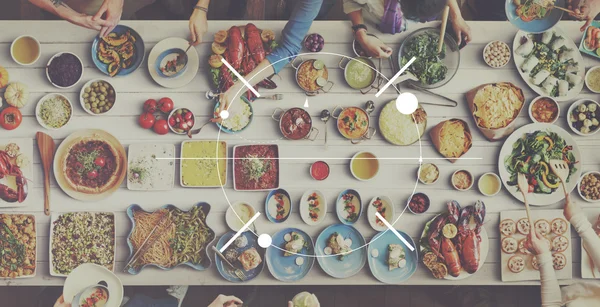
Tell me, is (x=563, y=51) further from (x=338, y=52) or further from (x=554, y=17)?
(x=338, y=52)

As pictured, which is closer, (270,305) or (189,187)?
(189,187)

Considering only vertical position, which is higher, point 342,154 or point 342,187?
point 342,154

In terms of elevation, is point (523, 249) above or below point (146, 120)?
below

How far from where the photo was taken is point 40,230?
112 inches

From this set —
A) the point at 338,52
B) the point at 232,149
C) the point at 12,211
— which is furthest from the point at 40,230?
the point at 338,52

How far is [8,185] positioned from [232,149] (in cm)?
152

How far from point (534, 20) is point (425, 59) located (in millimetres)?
762

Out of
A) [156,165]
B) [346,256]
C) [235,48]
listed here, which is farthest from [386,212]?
[156,165]

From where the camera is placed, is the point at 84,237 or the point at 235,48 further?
the point at 84,237

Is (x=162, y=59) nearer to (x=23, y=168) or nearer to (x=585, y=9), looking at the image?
(x=23, y=168)

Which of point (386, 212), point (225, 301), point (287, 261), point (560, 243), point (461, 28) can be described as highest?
point (461, 28)

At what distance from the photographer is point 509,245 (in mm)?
2781

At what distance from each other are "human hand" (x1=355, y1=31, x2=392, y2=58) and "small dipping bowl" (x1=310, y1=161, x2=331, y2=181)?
31.2 inches

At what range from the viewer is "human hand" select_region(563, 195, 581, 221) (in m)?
2.72
